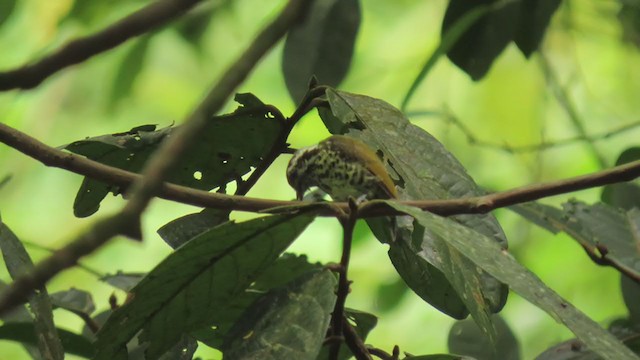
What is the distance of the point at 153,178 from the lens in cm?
34

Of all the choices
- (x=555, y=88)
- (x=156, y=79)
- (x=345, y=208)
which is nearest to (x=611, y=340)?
(x=345, y=208)

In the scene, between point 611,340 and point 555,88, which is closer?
point 611,340

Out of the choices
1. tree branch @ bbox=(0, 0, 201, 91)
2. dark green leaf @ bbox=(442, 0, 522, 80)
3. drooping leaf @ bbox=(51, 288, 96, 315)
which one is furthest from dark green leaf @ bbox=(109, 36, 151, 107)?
tree branch @ bbox=(0, 0, 201, 91)

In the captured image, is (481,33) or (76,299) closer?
(76,299)

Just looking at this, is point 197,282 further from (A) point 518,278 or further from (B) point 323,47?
(B) point 323,47

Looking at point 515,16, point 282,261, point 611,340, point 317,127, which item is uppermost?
point 317,127

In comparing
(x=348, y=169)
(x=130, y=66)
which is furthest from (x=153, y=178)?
(x=130, y=66)

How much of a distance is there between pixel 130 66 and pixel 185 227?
0.95 metres

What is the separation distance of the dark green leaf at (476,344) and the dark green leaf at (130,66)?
0.78 meters

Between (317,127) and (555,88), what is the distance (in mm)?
674

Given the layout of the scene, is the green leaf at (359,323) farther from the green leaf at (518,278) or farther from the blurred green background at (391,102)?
the blurred green background at (391,102)

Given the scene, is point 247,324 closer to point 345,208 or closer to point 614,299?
point 345,208

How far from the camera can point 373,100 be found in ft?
2.50

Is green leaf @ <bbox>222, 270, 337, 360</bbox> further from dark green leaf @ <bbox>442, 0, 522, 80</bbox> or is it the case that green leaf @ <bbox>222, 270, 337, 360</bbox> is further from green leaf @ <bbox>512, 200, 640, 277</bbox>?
dark green leaf @ <bbox>442, 0, 522, 80</bbox>
